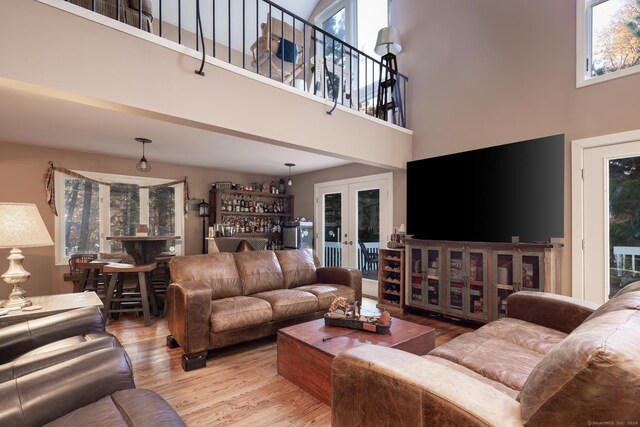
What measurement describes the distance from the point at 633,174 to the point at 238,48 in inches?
252

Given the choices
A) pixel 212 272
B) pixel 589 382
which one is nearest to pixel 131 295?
pixel 212 272

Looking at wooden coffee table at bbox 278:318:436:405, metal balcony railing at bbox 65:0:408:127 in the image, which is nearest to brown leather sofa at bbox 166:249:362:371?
wooden coffee table at bbox 278:318:436:405

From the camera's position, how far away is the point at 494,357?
1625mm

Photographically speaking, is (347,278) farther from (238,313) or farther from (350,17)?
(350,17)

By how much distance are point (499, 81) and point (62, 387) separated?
14.7 feet

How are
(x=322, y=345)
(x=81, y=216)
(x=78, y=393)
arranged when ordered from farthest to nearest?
(x=81, y=216) → (x=322, y=345) → (x=78, y=393)

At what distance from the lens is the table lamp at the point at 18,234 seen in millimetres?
1835

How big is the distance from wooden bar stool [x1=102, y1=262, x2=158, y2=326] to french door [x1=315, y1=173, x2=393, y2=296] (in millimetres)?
3070

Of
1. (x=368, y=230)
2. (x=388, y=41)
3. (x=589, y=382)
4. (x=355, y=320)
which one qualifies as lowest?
(x=355, y=320)

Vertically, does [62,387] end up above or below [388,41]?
below

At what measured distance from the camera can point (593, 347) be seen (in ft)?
2.54

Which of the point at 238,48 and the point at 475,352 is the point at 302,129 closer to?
the point at 475,352

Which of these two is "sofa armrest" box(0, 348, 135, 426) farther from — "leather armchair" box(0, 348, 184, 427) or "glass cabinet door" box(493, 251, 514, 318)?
"glass cabinet door" box(493, 251, 514, 318)

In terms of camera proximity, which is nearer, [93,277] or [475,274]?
[475,274]
